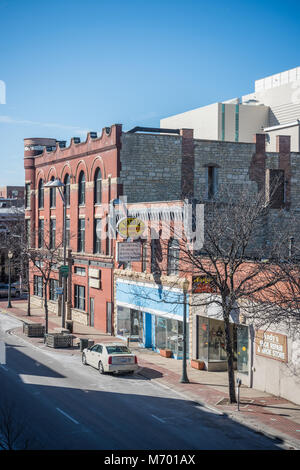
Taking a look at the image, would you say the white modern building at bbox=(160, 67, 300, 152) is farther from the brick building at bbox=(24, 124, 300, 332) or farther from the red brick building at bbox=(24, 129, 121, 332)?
the red brick building at bbox=(24, 129, 121, 332)

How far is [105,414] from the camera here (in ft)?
65.7

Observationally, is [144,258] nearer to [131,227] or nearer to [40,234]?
[131,227]

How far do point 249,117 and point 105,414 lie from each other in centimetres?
3879

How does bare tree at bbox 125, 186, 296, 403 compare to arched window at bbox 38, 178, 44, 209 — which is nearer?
bare tree at bbox 125, 186, 296, 403

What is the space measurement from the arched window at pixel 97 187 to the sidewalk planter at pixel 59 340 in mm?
10767

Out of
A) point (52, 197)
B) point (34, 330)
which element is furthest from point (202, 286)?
point (52, 197)

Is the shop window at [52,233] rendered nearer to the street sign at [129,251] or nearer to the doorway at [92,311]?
the doorway at [92,311]

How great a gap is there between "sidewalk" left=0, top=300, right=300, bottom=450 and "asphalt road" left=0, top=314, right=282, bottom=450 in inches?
18.0

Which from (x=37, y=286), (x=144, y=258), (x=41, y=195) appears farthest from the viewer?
(x=37, y=286)

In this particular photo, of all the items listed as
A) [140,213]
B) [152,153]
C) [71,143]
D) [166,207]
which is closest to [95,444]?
[166,207]

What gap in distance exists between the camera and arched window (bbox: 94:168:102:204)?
134ft

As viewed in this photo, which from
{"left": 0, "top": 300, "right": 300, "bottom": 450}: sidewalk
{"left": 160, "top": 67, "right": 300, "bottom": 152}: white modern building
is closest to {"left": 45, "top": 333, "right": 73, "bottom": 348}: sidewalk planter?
{"left": 0, "top": 300, "right": 300, "bottom": 450}: sidewalk

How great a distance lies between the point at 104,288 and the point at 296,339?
64.8ft

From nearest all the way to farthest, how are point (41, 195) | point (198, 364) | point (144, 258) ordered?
1. point (198, 364)
2. point (144, 258)
3. point (41, 195)
